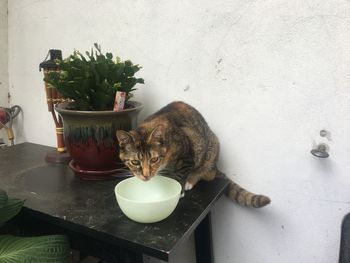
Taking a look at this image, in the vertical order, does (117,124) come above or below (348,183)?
above

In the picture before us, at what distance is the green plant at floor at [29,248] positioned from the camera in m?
0.55

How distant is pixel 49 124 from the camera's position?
1.26 metres

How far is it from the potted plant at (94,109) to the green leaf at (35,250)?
0.90 ft

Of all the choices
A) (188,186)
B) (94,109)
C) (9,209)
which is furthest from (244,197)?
(9,209)

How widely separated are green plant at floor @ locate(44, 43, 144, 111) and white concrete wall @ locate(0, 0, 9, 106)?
638 millimetres

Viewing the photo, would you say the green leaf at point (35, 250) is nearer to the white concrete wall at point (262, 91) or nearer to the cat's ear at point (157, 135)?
the cat's ear at point (157, 135)

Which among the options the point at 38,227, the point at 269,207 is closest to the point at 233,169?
the point at 269,207

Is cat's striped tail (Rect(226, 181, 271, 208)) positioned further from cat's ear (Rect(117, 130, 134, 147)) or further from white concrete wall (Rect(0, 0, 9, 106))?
white concrete wall (Rect(0, 0, 9, 106))

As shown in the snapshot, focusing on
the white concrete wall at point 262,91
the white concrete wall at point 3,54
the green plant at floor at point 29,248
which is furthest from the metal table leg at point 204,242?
the white concrete wall at point 3,54

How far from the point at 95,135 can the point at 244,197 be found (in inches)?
19.0

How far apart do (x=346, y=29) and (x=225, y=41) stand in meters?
0.31

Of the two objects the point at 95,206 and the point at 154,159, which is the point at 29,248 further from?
the point at 154,159

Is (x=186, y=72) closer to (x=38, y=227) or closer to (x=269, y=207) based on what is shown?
(x=269, y=207)

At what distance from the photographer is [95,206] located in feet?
2.32
